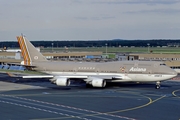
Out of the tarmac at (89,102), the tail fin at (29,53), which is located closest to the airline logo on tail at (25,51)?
the tail fin at (29,53)

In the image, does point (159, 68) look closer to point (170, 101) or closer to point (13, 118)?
point (170, 101)

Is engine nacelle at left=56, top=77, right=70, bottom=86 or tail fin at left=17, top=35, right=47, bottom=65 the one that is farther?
tail fin at left=17, top=35, right=47, bottom=65

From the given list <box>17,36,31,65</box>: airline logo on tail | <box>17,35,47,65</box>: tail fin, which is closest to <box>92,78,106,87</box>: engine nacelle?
<box>17,35,47,65</box>: tail fin

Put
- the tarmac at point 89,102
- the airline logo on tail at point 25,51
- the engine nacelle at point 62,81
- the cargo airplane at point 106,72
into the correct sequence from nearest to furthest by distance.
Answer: the tarmac at point 89,102
the engine nacelle at point 62,81
the cargo airplane at point 106,72
the airline logo on tail at point 25,51

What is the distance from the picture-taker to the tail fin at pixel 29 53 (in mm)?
70938

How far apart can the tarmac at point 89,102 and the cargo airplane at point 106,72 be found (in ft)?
4.61

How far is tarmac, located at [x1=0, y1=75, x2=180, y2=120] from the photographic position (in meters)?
38.5

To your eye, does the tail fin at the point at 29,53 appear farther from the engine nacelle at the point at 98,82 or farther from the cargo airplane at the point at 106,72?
the engine nacelle at the point at 98,82

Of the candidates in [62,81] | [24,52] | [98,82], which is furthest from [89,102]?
[24,52]

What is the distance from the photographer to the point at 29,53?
2803 inches

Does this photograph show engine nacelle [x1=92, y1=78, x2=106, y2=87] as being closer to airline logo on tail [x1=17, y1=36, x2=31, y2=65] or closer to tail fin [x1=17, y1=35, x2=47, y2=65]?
tail fin [x1=17, y1=35, x2=47, y2=65]

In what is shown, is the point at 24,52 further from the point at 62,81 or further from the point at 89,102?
the point at 89,102

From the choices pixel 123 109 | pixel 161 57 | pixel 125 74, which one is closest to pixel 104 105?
pixel 123 109

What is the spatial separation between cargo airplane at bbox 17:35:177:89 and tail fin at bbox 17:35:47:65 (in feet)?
6.78
